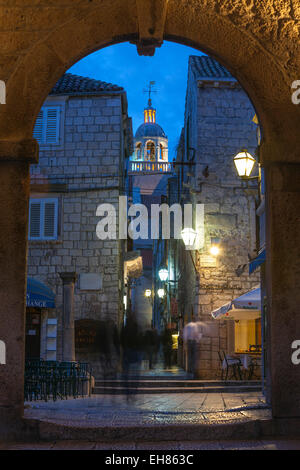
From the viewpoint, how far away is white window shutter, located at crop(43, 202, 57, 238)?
62.3ft

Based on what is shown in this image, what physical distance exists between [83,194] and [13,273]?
45.4 feet

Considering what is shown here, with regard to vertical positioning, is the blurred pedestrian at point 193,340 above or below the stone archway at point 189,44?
below

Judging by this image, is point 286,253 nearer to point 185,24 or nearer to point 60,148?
point 185,24

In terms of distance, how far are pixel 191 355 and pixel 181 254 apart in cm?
744

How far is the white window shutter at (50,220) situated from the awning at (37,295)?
2241 millimetres

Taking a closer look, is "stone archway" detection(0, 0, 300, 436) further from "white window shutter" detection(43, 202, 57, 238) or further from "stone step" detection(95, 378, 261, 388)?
"white window shutter" detection(43, 202, 57, 238)

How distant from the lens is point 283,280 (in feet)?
17.8

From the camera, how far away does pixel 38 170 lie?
64.0 feet

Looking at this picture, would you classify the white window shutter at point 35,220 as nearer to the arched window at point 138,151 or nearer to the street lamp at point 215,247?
the street lamp at point 215,247

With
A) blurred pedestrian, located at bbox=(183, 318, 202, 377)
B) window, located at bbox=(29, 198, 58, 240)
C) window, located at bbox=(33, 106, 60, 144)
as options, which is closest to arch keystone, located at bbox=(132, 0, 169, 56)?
blurred pedestrian, located at bbox=(183, 318, 202, 377)

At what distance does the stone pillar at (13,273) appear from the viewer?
523 cm

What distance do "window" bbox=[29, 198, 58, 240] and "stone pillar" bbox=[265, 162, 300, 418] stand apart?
13997 mm

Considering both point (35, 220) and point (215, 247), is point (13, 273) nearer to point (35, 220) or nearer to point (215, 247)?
point (215, 247)

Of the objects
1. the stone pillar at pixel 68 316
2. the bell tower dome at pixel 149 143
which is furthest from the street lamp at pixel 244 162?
the bell tower dome at pixel 149 143
